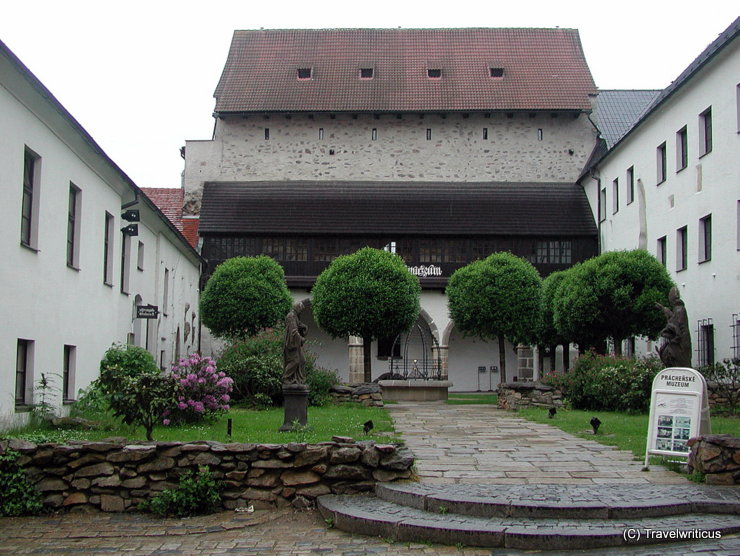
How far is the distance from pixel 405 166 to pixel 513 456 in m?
29.9

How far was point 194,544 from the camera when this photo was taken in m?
7.95

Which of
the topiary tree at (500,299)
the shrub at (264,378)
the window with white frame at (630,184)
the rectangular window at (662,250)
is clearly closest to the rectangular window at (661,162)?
the rectangular window at (662,250)

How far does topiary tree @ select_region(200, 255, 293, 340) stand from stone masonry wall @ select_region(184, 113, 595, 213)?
990 cm

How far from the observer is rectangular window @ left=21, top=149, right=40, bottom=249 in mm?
14125

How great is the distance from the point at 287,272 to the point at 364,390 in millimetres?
15165

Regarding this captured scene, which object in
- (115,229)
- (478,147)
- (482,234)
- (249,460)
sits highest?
(478,147)

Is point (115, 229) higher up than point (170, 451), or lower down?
higher up

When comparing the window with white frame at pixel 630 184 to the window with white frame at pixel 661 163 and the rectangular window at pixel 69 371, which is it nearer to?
the window with white frame at pixel 661 163

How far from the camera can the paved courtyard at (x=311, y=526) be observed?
7691 mm

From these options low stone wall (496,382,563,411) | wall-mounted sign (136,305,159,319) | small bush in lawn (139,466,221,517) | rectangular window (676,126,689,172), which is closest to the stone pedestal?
small bush in lawn (139,466,221,517)

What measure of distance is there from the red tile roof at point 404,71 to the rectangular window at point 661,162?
10.9 meters

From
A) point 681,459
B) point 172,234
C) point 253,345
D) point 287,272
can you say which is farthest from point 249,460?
point 287,272

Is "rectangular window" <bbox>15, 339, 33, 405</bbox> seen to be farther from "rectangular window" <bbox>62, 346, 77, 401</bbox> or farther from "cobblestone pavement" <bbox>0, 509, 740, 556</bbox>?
"cobblestone pavement" <bbox>0, 509, 740, 556</bbox>

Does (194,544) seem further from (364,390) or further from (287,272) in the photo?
(287,272)
